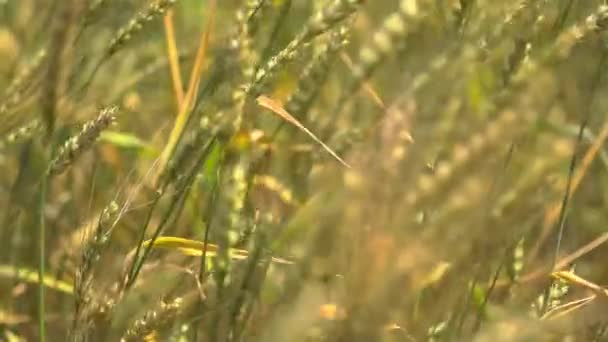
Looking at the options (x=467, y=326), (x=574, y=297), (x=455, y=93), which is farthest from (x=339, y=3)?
(x=574, y=297)

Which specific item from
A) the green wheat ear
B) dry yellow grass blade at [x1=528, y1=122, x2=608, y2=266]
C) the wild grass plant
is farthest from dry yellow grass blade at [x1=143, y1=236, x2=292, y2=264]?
dry yellow grass blade at [x1=528, y1=122, x2=608, y2=266]

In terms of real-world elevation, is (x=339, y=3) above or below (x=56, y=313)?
above

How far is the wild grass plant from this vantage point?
32 centimetres

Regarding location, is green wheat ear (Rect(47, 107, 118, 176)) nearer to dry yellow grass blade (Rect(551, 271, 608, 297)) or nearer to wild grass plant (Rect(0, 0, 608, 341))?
wild grass plant (Rect(0, 0, 608, 341))

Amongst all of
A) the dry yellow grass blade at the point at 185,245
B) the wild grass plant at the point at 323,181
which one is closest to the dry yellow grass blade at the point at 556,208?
the wild grass plant at the point at 323,181

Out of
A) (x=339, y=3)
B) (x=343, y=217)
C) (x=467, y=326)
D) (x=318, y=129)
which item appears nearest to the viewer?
(x=343, y=217)

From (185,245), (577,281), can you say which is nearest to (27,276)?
(185,245)

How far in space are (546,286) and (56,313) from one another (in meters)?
0.40

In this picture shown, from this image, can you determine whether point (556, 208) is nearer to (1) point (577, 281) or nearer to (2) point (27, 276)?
(1) point (577, 281)

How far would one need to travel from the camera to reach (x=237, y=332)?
1.68 ft

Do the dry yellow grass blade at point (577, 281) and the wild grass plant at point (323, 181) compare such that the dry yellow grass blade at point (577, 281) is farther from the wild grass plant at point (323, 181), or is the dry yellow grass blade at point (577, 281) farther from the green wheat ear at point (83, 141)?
the green wheat ear at point (83, 141)

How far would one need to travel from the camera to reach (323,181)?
364 millimetres

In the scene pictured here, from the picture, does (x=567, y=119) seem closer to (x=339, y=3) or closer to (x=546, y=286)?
(x=546, y=286)

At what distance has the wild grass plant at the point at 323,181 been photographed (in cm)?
32
